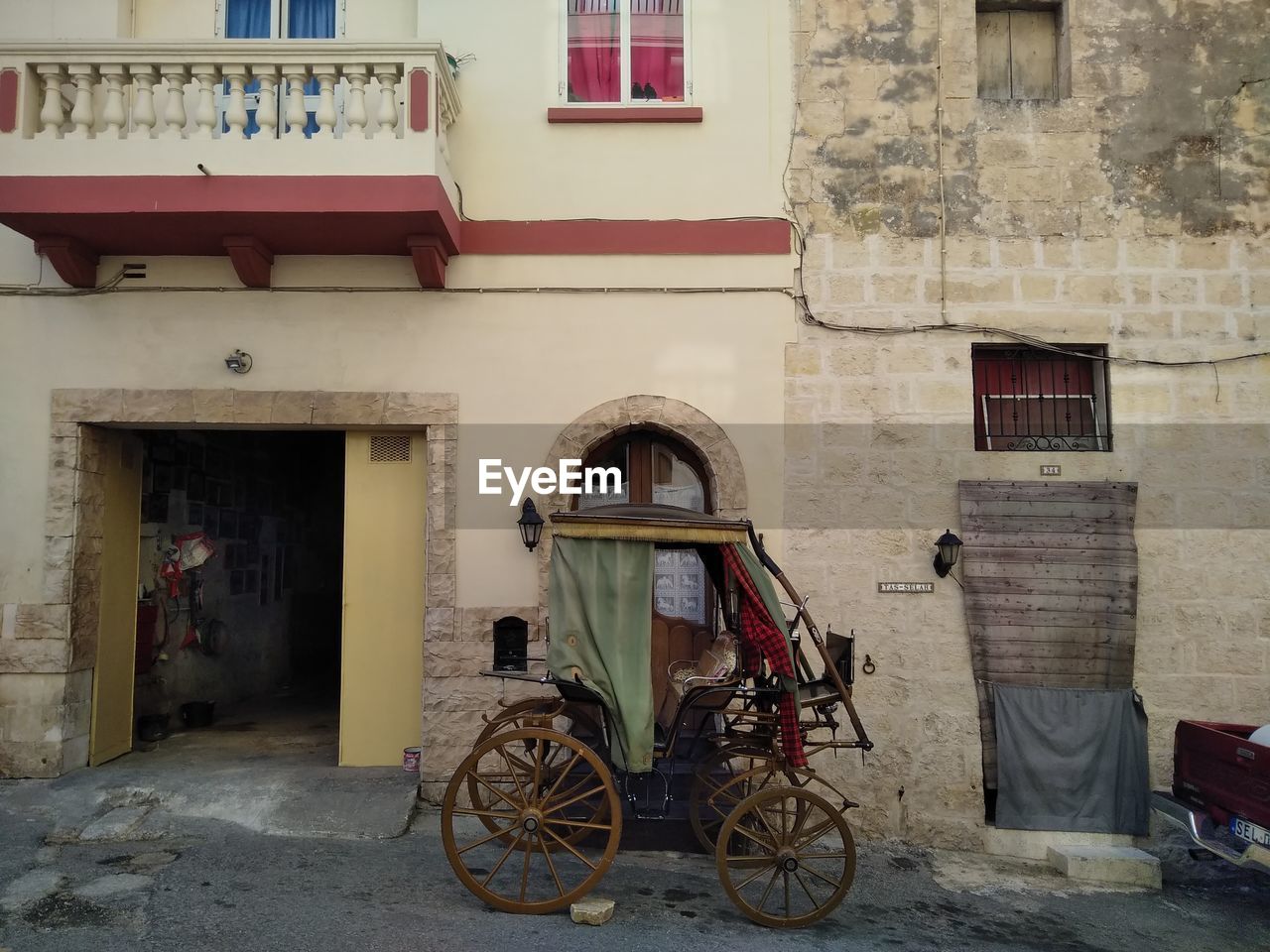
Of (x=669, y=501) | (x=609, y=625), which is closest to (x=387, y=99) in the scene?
(x=669, y=501)

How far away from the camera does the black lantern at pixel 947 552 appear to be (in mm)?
6996

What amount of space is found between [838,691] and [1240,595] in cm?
407

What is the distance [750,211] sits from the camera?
7453 millimetres

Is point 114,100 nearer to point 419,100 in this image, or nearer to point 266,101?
point 266,101

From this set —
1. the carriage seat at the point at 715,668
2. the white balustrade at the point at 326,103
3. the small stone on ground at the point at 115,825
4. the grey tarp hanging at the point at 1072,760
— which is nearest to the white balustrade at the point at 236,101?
the white balustrade at the point at 326,103

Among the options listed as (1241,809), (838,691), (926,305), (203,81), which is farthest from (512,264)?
(1241,809)

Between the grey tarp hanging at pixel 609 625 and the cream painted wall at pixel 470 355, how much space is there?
1.91 m

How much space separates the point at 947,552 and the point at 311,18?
7.20 m

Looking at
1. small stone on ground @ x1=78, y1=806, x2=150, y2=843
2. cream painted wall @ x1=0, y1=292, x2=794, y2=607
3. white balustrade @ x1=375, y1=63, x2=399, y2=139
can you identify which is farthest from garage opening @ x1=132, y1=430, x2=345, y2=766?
white balustrade @ x1=375, y1=63, x2=399, y2=139

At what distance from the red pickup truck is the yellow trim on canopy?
11.5 feet

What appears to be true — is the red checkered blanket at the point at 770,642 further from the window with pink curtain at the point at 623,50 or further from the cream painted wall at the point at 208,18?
the cream painted wall at the point at 208,18

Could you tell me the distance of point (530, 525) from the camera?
23.1 ft

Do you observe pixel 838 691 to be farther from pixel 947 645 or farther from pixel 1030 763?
pixel 1030 763

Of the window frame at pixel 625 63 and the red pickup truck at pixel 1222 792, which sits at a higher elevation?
the window frame at pixel 625 63
